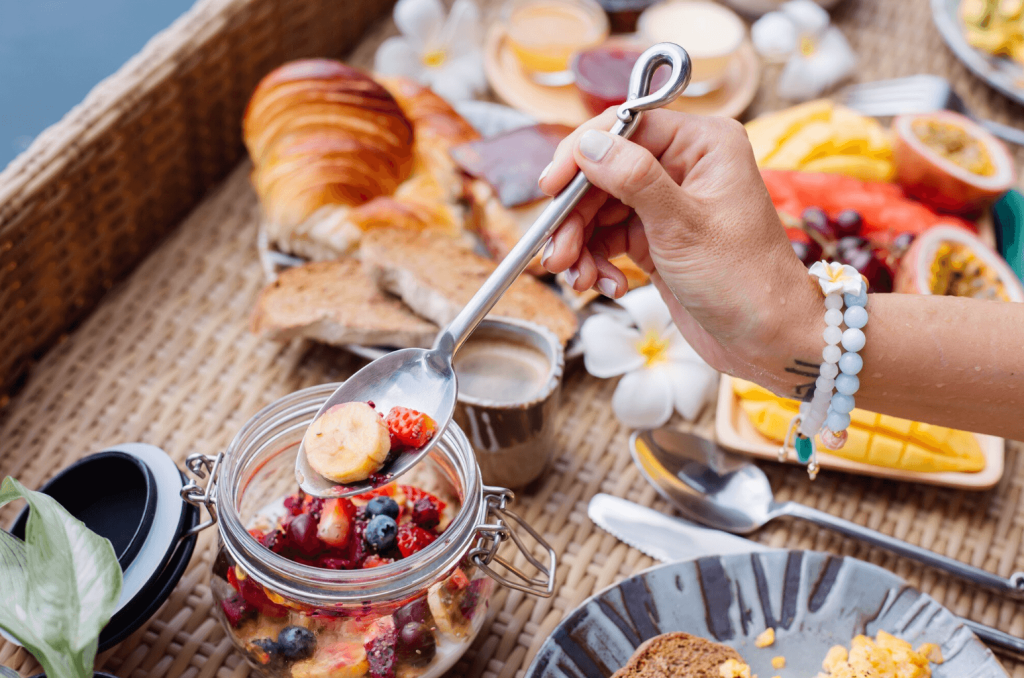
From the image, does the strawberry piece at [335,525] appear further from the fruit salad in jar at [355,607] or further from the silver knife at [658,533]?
the silver knife at [658,533]

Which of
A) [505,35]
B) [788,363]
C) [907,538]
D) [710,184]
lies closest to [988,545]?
[907,538]

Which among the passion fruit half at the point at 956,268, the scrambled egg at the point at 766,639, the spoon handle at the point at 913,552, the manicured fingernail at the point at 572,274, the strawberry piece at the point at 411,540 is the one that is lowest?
the spoon handle at the point at 913,552

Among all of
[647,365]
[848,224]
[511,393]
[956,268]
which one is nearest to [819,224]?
[848,224]

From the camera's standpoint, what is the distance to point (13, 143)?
1420mm

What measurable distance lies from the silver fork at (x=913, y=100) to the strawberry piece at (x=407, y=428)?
125cm

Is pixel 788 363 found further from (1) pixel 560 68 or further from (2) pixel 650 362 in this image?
(1) pixel 560 68

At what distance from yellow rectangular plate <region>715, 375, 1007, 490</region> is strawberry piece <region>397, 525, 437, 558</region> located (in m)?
0.46

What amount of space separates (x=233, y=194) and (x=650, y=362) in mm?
832

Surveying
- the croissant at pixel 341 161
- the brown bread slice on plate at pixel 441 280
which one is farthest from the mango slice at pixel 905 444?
the croissant at pixel 341 161

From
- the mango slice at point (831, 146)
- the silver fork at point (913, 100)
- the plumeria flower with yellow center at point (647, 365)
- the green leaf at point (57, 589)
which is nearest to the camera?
the green leaf at point (57, 589)

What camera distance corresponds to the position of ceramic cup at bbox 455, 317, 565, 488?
0.99m

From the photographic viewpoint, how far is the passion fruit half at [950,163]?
4.36 ft

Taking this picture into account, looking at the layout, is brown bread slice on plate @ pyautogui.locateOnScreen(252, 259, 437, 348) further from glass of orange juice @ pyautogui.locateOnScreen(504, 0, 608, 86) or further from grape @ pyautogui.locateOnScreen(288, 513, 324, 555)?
glass of orange juice @ pyautogui.locateOnScreen(504, 0, 608, 86)

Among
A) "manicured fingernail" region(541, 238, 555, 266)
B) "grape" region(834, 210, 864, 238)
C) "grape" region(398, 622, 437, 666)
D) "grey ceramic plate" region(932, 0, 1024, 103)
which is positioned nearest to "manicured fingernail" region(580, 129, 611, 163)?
"manicured fingernail" region(541, 238, 555, 266)
